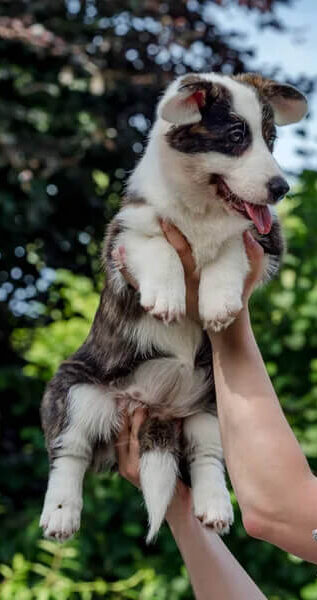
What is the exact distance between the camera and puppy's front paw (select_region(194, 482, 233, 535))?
2541 millimetres

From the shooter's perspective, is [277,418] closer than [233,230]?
Yes

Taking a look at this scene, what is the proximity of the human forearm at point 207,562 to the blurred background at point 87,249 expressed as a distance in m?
1.61

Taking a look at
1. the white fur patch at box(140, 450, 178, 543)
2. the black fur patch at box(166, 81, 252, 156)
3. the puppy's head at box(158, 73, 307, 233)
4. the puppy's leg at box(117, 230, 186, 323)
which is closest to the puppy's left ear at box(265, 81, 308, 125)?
the puppy's head at box(158, 73, 307, 233)

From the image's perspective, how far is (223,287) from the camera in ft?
7.78

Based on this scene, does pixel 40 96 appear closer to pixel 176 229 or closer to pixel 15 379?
pixel 15 379

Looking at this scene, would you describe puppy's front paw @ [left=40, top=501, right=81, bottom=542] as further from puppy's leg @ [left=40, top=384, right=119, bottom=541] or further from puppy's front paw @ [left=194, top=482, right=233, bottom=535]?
puppy's front paw @ [left=194, top=482, right=233, bottom=535]

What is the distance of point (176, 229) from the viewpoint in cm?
262

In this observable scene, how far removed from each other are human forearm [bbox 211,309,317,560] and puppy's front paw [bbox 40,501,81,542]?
581mm

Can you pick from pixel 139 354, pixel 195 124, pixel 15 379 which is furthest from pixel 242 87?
pixel 15 379

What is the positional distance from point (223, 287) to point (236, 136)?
0.43 m

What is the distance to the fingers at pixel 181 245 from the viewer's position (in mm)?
2562

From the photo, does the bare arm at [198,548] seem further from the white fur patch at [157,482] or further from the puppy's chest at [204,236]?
the puppy's chest at [204,236]

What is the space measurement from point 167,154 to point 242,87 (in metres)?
Result: 0.29

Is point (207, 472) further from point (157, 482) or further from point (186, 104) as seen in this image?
point (186, 104)
